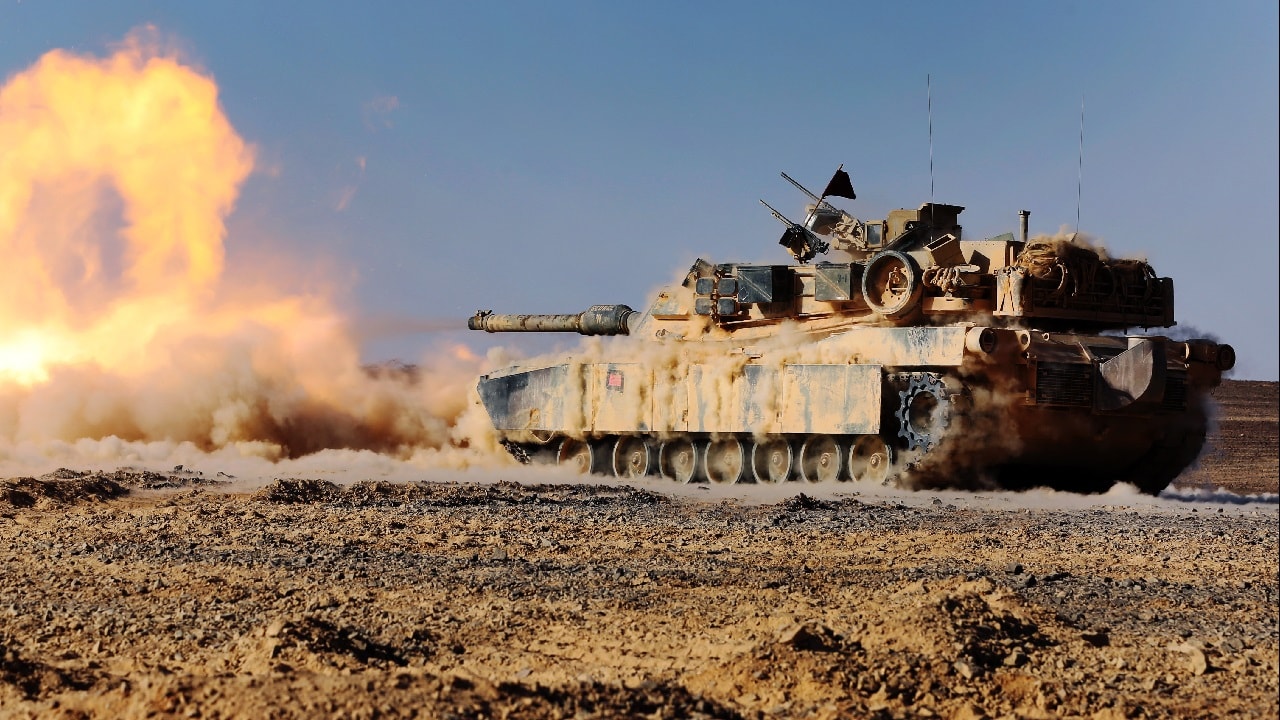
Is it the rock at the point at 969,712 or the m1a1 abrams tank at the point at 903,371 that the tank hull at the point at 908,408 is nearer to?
the m1a1 abrams tank at the point at 903,371

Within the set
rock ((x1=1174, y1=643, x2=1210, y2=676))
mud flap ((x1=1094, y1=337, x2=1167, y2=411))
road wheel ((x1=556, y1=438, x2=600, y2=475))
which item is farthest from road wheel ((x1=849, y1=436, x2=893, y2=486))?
rock ((x1=1174, y1=643, x2=1210, y2=676))

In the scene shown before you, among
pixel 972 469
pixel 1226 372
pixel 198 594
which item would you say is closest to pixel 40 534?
pixel 198 594

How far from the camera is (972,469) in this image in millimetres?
21359

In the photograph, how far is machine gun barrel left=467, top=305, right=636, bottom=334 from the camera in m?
28.1

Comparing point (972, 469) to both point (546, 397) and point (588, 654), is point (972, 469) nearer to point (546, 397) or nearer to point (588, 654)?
point (546, 397)

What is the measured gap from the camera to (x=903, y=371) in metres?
21.6

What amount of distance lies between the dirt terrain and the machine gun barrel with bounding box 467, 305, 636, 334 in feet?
34.9

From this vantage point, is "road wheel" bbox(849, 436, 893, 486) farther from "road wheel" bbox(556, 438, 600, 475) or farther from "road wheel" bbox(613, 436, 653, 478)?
"road wheel" bbox(556, 438, 600, 475)

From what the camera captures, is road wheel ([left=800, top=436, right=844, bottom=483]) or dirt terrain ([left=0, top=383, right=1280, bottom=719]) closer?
dirt terrain ([left=0, top=383, right=1280, bottom=719])

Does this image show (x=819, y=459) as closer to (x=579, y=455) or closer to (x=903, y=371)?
(x=903, y=371)

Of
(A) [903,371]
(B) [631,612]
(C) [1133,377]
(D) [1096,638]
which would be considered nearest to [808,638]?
(D) [1096,638]

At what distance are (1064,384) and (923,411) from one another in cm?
186

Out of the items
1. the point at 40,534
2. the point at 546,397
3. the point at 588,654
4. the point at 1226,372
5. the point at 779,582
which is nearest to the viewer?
the point at 588,654

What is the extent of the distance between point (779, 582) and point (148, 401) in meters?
21.8
